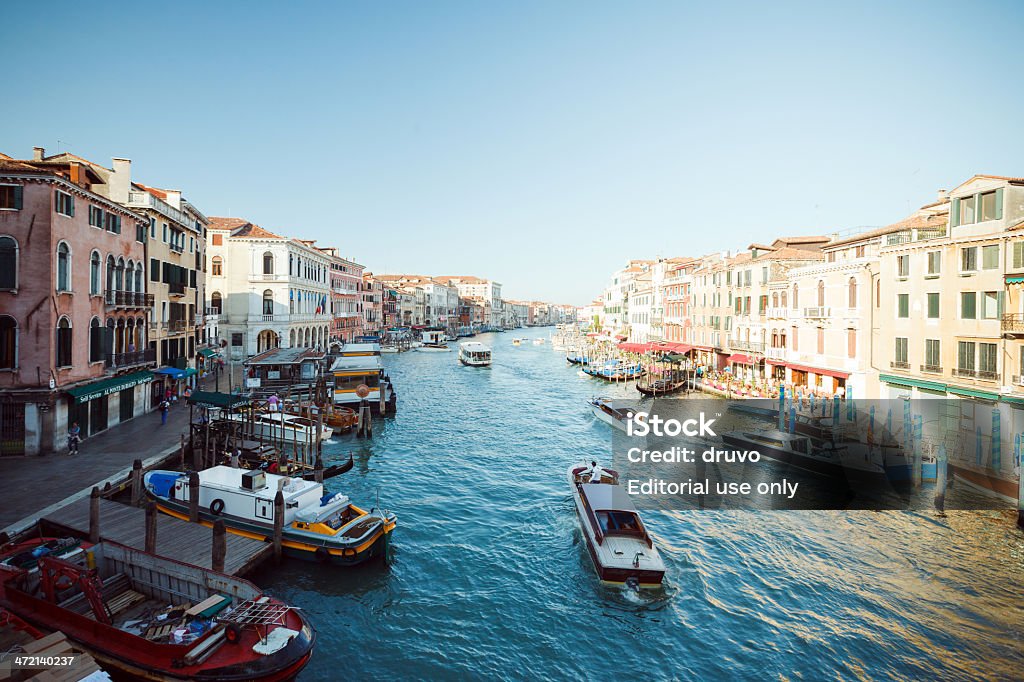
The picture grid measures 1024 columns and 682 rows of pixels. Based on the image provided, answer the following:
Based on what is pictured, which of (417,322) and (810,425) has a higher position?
(417,322)

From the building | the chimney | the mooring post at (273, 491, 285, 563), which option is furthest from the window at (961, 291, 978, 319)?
the building

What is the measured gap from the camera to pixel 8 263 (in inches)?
725

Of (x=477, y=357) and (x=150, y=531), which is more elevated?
(x=477, y=357)

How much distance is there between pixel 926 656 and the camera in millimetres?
11227

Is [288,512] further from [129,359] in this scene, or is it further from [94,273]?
[129,359]

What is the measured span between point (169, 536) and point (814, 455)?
925 inches

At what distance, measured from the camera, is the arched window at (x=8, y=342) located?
60.4ft

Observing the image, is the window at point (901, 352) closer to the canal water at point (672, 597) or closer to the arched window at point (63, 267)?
the canal water at point (672, 597)

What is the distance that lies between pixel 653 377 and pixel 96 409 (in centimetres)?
4041

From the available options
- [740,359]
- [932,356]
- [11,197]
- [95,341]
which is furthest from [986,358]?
[11,197]

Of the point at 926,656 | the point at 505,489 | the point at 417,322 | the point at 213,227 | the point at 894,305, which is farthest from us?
the point at 417,322

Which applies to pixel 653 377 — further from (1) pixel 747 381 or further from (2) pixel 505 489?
(2) pixel 505 489

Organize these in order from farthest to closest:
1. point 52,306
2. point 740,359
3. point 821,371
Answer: point 740,359
point 821,371
point 52,306

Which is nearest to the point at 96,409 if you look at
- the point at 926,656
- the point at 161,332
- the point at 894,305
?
the point at 161,332
